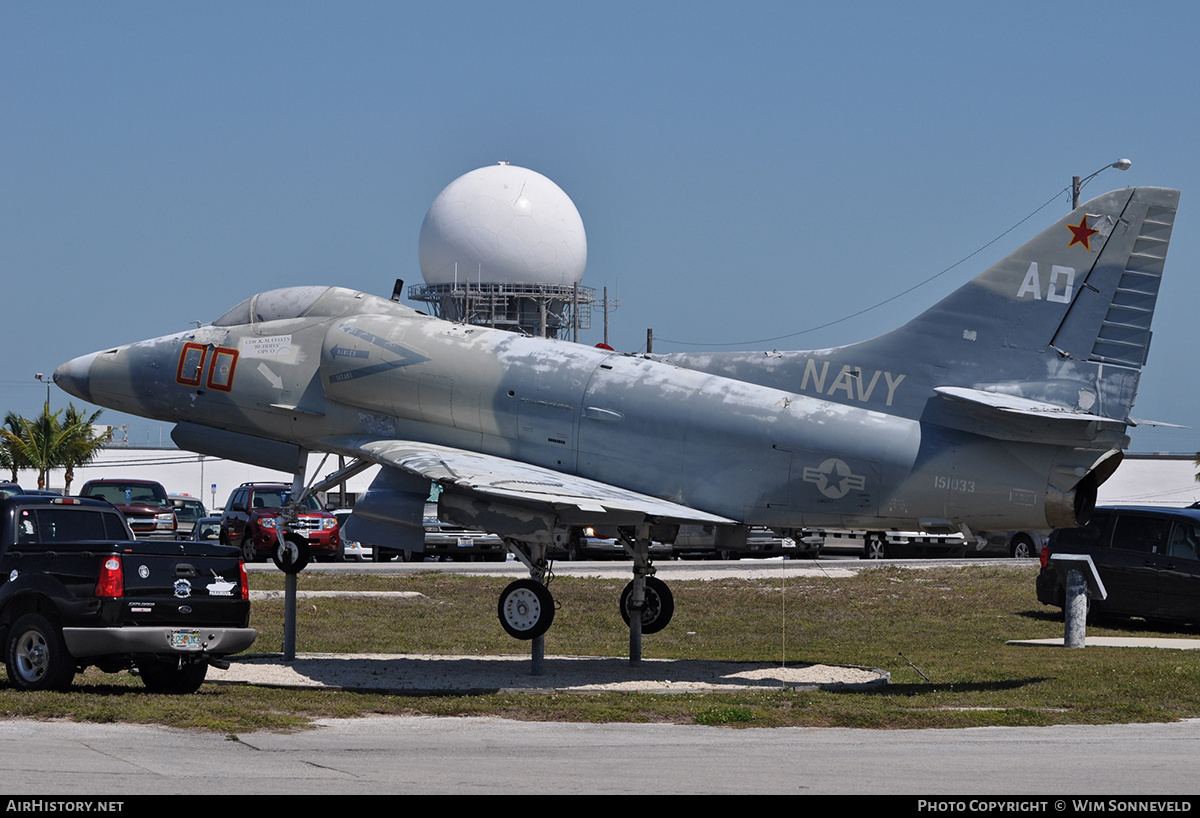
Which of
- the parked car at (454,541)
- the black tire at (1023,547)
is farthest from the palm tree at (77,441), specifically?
the black tire at (1023,547)

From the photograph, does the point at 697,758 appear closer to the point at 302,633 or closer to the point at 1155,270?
the point at 1155,270

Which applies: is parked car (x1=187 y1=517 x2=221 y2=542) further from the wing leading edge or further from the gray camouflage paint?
the wing leading edge

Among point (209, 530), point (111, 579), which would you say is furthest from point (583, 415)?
point (209, 530)

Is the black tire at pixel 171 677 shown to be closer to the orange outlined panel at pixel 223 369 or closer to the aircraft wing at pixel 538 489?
the aircraft wing at pixel 538 489

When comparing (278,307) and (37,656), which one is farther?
(278,307)

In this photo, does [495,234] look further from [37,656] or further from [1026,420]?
[37,656]

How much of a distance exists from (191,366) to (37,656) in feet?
24.9

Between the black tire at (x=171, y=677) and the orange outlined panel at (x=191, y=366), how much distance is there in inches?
265

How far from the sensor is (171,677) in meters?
14.3

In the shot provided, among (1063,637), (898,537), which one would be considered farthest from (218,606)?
(898,537)

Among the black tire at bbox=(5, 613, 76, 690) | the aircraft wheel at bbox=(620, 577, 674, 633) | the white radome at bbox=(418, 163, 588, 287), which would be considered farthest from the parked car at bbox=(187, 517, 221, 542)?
the black tire at bbox=(5, 613, 76, 690)

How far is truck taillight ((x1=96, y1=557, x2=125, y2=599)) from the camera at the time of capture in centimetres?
1290

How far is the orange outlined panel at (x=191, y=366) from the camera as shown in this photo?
65.8 ft

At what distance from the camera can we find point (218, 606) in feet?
44.5
